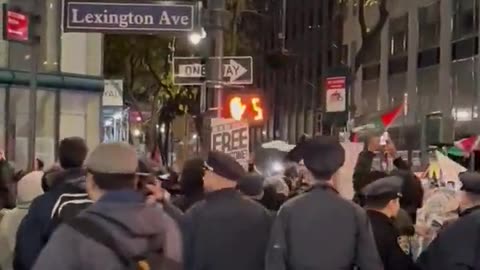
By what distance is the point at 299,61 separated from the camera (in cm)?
7400

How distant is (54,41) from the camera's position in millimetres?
29531

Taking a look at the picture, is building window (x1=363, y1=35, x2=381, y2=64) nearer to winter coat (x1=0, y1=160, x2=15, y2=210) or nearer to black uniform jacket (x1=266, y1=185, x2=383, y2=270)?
winter coat (x1=0, y1=160, x2=15, y2=210)

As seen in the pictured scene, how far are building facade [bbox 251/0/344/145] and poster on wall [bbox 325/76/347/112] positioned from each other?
133 feet

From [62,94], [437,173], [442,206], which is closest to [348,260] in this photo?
[442,206]

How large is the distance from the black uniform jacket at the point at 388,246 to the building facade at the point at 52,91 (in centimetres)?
1915

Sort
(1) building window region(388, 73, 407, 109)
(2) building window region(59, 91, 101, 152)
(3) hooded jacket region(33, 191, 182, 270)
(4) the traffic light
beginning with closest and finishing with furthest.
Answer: (3) hooded jacket region(33, 191, 182, 270) < (4) the traffic light < (2) building window region(59, 91, 101, 152) < (1) building window region(388, 73, 407, 109)

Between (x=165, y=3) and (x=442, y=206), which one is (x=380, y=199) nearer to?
(x=442, y=206)

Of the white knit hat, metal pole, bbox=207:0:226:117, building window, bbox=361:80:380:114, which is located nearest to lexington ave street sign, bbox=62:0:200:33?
metal pole, bbox=207:0:226:117

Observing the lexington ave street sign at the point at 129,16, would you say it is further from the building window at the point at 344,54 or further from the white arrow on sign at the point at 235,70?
the building window at the point at 344,54

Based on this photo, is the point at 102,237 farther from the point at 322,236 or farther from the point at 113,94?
the point at 113,94

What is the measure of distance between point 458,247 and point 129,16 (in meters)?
8.87

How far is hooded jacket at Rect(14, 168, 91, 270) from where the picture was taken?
7.72m

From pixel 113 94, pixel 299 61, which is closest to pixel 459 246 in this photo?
pixel 113 94

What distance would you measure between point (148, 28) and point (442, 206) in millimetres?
7049
